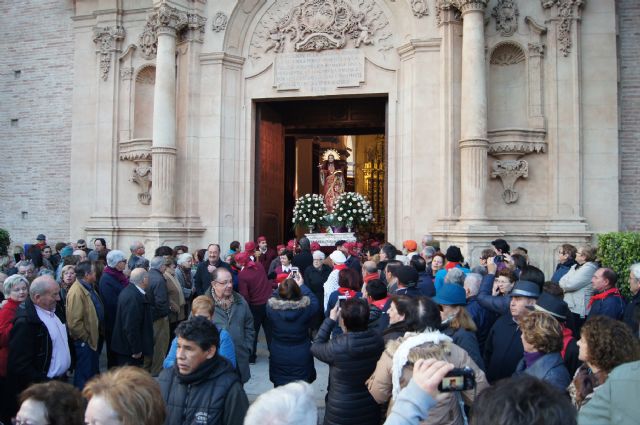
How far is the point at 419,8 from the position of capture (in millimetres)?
13531

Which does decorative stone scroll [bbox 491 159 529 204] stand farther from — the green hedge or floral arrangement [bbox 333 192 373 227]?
the green hedge

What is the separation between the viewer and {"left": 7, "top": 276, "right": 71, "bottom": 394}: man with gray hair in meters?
4.99

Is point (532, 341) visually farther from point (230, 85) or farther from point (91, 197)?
point (91, 197)

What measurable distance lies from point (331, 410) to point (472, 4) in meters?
10.5

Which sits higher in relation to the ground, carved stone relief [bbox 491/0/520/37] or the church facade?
carved stone relief [bbox 491/0/520/37]

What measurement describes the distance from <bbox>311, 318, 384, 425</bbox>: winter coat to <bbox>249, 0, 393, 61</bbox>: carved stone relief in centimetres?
1112

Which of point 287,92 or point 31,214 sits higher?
point 287,92

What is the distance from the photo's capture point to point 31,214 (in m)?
16.9

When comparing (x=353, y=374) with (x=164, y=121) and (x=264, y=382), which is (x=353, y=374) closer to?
(x=264, y=382)

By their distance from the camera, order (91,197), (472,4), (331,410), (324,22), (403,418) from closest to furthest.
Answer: (403,418) → (331,410) → (472,4) → (324,22) → (91,197)

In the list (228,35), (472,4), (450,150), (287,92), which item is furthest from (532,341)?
(228,35)

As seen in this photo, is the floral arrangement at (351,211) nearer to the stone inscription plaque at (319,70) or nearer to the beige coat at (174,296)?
the stone inscription plaque at (319,70)

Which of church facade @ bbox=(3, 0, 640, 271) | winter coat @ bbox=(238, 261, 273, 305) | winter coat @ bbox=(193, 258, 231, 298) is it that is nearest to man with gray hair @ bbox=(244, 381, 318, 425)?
winter coat @ bbox=(238, 261, 273, 305)

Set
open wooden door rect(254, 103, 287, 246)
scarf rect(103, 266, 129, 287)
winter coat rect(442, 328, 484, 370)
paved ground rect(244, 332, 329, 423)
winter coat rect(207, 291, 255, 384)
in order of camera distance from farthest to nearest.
→ open wooden door rect(254, 103, 287, 246) < scarf rect(103, 266, 129, 287) < paved ground rect(244, 332, 329, 423) < winter coat rect(207, 291, 255, 384) < winter coat rect(442, 328, 484, 370)
